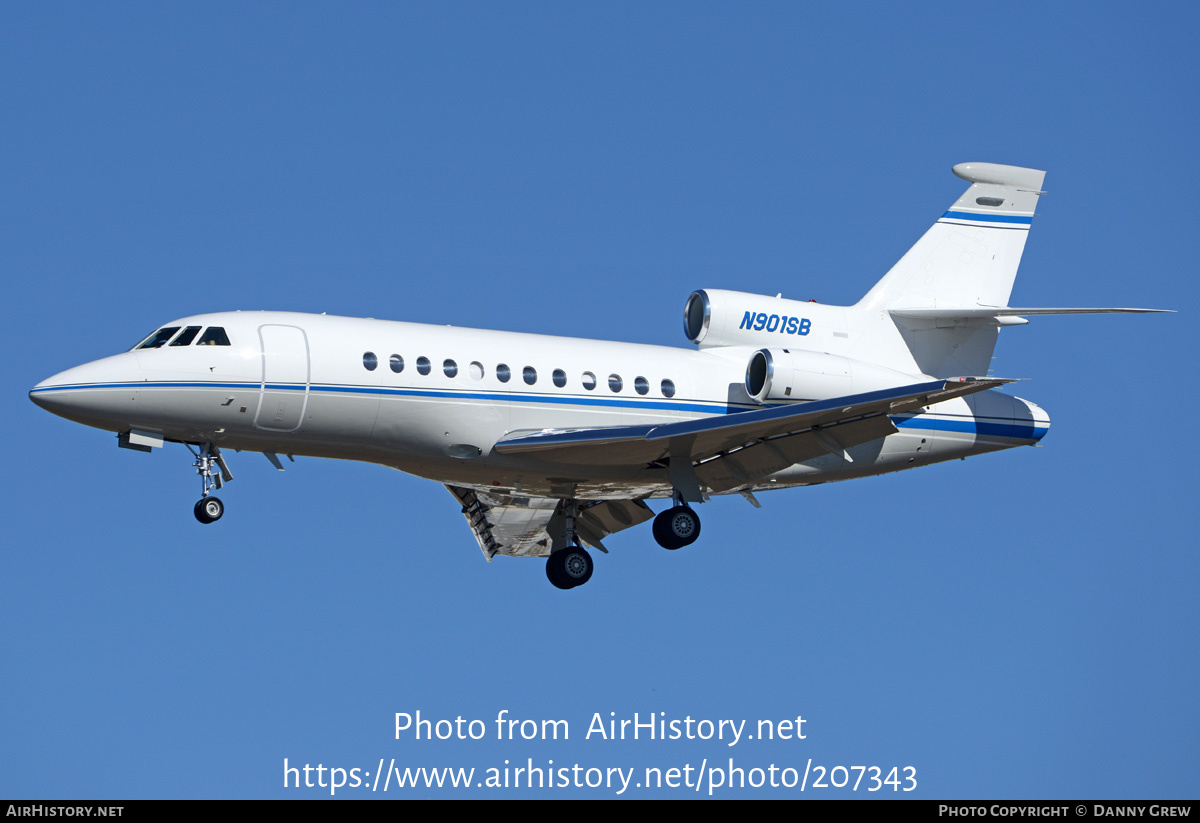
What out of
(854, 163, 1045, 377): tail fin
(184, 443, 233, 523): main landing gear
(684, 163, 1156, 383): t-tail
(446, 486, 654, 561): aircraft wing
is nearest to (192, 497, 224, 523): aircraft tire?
(184, 443, 233, 523): main landing gear

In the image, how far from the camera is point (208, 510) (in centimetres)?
2170

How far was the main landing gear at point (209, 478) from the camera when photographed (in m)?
21.7

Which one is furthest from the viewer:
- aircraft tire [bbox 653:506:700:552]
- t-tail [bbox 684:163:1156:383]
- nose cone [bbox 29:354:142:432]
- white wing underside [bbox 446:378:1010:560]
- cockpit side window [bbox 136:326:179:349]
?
t-tail [bbox 684:163:1156:383]

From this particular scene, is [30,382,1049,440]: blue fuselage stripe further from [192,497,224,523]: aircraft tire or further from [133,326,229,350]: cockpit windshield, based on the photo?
[192,497,224,523]: aircraft tire

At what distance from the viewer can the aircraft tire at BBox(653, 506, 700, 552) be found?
2388 cm

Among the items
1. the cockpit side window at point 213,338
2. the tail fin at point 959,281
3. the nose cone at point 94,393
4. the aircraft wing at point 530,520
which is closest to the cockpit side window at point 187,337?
the cockpit side window at point 213,338

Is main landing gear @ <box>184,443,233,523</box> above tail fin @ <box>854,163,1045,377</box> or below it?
below

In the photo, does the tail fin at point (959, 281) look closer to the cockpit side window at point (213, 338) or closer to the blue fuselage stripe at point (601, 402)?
the blue fuselage stripe at point (601, 402)

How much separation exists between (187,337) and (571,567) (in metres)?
7.36

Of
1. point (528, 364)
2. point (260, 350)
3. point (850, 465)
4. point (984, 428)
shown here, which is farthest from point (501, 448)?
point (984, 428)

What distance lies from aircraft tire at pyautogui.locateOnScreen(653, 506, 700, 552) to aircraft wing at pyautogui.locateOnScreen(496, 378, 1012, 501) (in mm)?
346

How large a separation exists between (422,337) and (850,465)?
7.30 metres

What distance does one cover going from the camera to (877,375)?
81.3 ft
